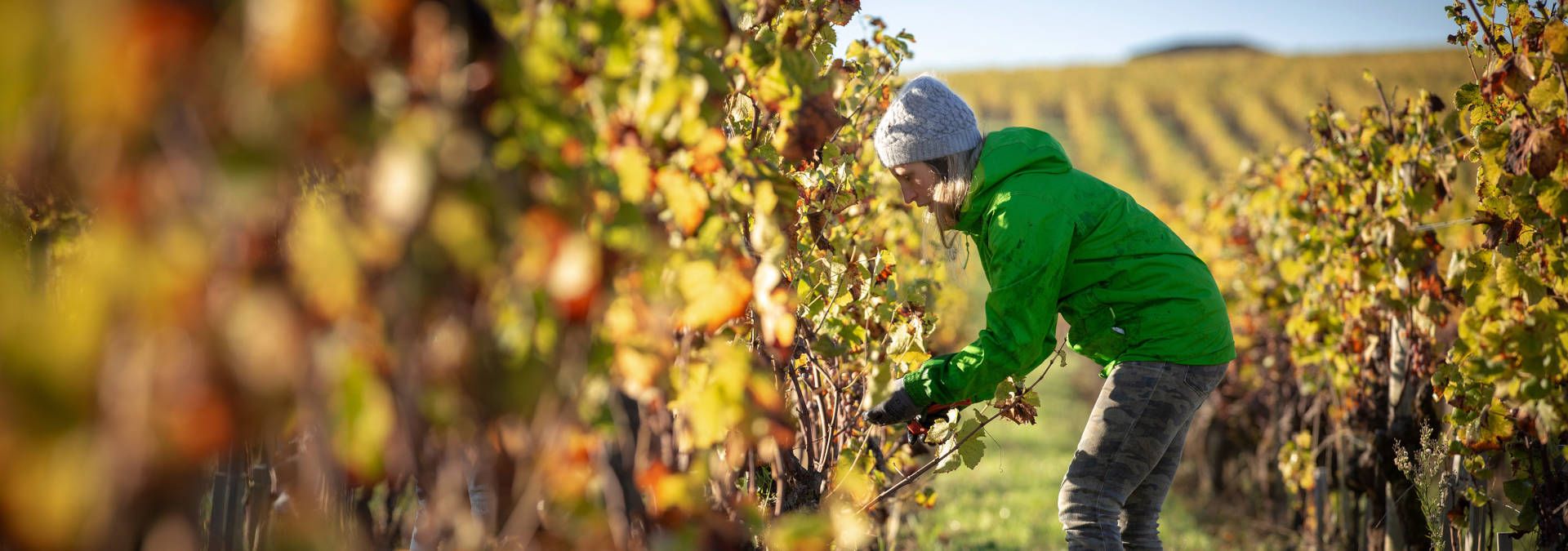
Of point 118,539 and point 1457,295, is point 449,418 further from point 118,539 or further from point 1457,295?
point 1457,295

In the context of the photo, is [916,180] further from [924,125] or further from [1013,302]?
[1013,302]

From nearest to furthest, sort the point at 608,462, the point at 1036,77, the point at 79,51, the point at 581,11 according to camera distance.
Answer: the point at 79,51 < the point at 581,11 < the point at 608,462 < the point at 1036,77

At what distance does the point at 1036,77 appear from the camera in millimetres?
50219

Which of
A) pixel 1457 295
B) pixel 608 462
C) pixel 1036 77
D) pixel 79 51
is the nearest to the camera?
pixel 79 51

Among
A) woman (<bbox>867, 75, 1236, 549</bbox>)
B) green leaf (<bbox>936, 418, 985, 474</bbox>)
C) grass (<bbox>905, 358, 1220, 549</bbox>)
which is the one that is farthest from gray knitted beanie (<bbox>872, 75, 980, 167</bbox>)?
grass (<bbox>905, 358, 1220, 549</bbox>)

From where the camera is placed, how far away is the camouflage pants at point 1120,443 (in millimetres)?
2209

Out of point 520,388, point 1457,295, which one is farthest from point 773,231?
point 1457,295

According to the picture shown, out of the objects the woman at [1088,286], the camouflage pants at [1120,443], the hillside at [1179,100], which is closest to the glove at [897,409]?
the woman at [1088,286]

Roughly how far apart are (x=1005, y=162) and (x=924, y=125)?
20cm

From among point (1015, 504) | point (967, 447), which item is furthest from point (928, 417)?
point (1015, 504)

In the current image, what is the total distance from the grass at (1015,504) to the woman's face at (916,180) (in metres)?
1.21

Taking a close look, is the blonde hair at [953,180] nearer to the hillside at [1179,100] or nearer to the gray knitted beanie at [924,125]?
the gray knitted beanie at [924,125]

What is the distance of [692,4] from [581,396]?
0.41 m

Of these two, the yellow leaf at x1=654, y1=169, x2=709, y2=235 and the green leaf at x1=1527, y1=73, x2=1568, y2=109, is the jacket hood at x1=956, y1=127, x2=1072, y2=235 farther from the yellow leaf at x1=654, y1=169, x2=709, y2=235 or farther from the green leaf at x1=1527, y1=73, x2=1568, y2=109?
the yellow leaf at x1=654, y1=169, x2=709, y2=235
